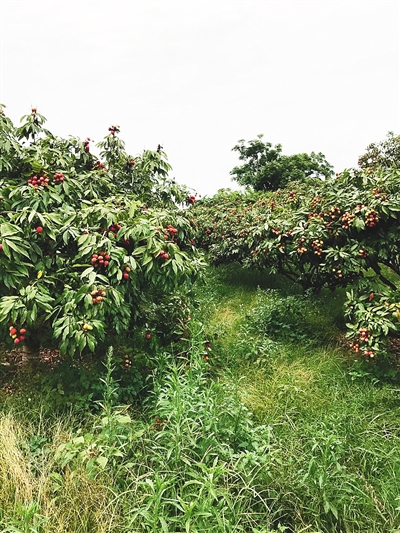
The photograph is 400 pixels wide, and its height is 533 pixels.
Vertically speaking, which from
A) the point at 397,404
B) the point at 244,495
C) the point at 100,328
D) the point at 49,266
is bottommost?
the point at 244,495

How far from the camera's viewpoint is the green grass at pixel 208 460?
4.84ft

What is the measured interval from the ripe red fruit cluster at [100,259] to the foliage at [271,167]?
567 inches

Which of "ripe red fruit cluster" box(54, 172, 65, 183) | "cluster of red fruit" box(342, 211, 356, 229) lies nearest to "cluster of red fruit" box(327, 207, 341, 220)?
"cluster of red fruit" box(342, 211, 356, 229)

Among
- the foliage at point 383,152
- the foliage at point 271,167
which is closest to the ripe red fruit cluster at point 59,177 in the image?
the foliage at point 383,152

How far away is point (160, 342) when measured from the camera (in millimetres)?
2680

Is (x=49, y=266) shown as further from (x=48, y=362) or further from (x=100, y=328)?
(x=48, y=362)

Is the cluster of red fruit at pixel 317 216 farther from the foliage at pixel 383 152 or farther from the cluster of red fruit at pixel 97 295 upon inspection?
the foliage at pixel 383 152

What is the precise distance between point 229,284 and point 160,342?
7.89ft

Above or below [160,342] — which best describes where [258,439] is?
below

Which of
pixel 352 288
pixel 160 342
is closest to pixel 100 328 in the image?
pixel 160 342

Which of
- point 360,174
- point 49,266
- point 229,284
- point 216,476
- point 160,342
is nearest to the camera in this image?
point 216,476

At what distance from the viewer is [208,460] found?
1.67m

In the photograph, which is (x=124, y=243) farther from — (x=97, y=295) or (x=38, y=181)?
(x=38, y=181)

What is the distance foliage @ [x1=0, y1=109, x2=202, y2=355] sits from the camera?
1908 mm
